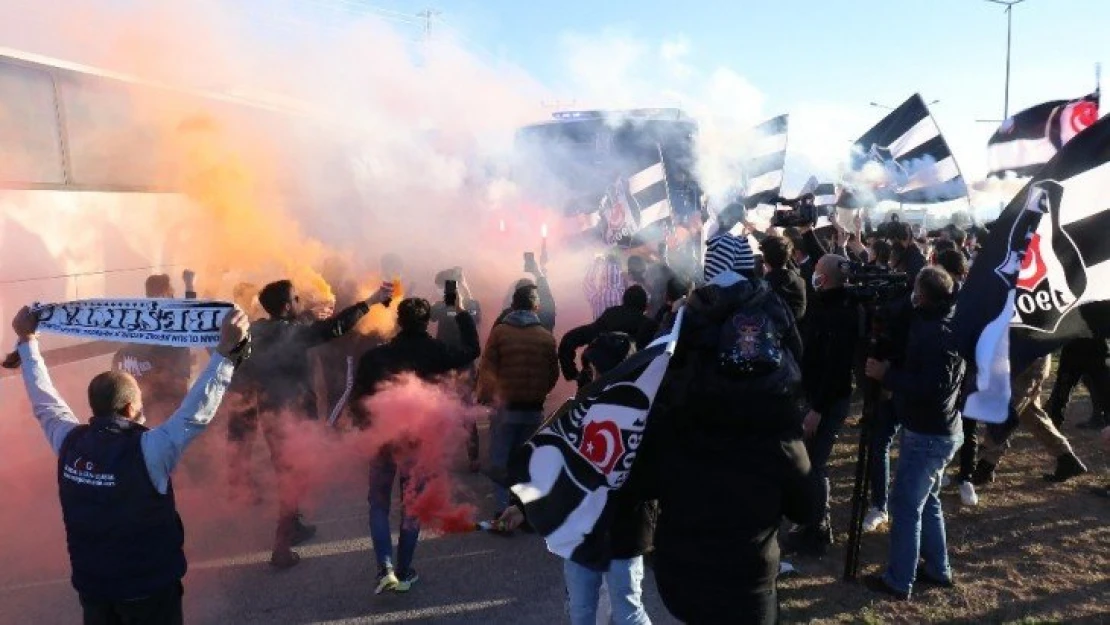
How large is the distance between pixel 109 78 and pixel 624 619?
7084mm

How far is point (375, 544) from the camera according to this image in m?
4.64

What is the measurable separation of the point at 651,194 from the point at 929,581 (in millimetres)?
6544

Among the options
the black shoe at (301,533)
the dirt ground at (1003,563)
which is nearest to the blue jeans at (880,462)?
the dirt ground at (1003,563)

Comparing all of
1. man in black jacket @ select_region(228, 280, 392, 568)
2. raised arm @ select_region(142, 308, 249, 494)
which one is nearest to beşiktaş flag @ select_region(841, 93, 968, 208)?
man in black jacket @ select_region(228, 280, 392, 568)

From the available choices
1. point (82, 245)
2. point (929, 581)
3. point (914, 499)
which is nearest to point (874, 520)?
point (929, 581)

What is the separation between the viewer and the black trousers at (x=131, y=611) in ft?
9.73

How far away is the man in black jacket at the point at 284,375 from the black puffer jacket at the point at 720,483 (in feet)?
10.3

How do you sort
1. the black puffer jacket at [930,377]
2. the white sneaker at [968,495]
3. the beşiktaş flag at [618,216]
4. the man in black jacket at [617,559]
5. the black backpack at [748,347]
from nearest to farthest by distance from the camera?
1. the black backpack at [748,347]
2. the man in black jacket at [617,559]
3. the black puffer jacket at [930,377]
4. the white sneaker at [968,495]
5. the beşiktaş flag at [618,216]

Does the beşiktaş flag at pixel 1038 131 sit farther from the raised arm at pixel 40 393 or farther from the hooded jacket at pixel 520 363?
the raised arm at pixel 40 393

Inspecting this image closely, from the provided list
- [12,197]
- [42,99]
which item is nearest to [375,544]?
[12,197]

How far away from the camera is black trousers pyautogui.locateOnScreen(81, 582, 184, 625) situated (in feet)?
9.73

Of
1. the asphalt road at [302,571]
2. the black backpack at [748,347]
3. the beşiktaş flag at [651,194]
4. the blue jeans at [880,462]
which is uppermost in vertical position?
the beşiktaş flag at [651,194]

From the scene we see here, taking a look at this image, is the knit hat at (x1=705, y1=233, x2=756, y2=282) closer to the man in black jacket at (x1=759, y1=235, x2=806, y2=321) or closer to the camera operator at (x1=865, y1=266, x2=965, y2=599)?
the camera operator at (x1=865, y1=266, x2=965, y2=599)

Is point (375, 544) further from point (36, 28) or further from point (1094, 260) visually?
point (36, 28)
